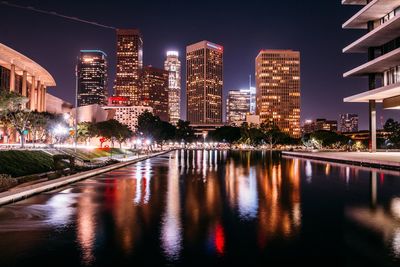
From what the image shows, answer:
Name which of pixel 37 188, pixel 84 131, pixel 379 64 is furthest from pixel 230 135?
pixel 37 188

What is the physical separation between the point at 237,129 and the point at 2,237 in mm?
175470

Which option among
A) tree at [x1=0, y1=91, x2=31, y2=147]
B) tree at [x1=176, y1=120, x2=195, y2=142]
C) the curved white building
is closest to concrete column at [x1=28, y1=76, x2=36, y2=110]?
the curved white building

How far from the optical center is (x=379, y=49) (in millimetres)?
67875

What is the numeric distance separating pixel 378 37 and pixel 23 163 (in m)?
53.4

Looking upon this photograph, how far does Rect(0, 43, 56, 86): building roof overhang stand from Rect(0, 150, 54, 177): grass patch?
58.4m

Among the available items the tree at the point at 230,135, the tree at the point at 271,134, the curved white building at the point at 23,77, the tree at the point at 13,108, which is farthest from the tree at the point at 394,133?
the curved white building at the point at 23,77

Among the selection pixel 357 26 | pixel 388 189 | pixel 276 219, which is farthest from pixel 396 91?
pixel 276 219

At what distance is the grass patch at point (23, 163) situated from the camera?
91.2 feet

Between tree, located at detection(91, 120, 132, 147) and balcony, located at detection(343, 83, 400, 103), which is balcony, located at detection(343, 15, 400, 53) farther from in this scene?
tree, located at detection(91, 120, 132, 147)

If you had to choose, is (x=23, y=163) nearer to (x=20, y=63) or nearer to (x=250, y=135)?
(x=20, y=63)

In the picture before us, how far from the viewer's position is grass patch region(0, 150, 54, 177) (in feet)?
91.2

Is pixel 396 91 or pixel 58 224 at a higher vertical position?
pixel 396 91

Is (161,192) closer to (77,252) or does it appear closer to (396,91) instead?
(77,252)

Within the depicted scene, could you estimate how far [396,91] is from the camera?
190 ft
